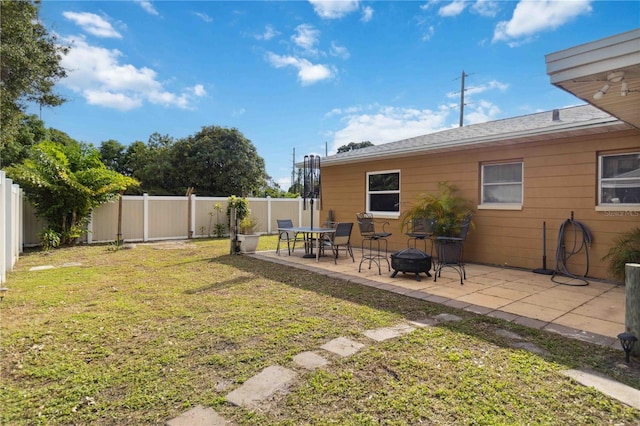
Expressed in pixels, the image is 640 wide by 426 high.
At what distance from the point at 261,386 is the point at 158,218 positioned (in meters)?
10.9

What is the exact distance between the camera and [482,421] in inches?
73.4

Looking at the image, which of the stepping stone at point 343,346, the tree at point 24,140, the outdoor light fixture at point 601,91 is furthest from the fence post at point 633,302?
the tree at point 24,140

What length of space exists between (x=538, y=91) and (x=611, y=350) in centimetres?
993

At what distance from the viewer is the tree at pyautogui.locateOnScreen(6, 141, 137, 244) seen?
8.62 meters

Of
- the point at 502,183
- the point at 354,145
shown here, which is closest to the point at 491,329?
the point at 502,183

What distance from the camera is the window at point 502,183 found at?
6641 millimetres

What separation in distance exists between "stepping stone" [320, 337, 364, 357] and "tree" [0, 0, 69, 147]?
455 inches

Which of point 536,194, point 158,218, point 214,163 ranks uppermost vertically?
point 214,163

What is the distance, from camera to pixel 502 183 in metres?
6.85

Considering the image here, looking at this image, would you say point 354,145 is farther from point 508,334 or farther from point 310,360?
point 310,360

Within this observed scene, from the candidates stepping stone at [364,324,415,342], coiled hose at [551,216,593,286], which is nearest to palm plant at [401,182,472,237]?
coiled hose at [551,216,593,286]

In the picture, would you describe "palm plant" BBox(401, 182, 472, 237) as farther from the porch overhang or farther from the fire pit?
the porch overhang

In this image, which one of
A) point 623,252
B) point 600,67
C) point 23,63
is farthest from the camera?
point 23,63

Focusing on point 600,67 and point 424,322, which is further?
point 424,322
